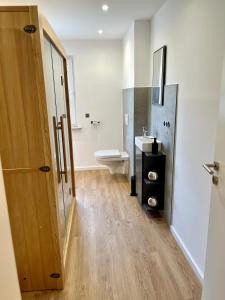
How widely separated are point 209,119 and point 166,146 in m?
0.97

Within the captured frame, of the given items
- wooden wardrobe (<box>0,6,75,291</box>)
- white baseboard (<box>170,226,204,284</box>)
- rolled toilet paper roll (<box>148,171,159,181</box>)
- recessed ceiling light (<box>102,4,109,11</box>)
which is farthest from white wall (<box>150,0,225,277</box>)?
wooden wardrobe (<box>0,6,75,291</box>)

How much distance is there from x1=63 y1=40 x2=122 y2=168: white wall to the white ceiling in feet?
1.51

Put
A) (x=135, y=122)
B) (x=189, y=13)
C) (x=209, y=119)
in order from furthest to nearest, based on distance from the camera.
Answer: (x=135, y=122), (x=189, y=13), (x=209, y=119)

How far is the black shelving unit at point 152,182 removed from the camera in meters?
2.64

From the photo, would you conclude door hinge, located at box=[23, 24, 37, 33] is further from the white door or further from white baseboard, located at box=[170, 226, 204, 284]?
white baseboard, located at box=[170, 226, 204, 284]

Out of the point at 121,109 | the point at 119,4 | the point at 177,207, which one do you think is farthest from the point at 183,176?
the point at 121,109

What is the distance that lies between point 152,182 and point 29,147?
160cm

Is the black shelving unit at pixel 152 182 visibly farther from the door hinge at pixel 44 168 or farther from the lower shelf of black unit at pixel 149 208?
the door hinge at pixel 44 168

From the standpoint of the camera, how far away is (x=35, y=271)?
1.73 m

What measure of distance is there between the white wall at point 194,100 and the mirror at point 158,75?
0.35ft

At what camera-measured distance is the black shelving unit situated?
8.66 feet

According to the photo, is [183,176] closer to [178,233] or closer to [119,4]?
[178,233]

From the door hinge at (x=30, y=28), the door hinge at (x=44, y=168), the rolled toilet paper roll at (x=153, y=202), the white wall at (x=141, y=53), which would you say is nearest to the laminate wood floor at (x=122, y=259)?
the rolled toilet paper roll at (x=153, y=202)

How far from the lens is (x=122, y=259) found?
211 cm
